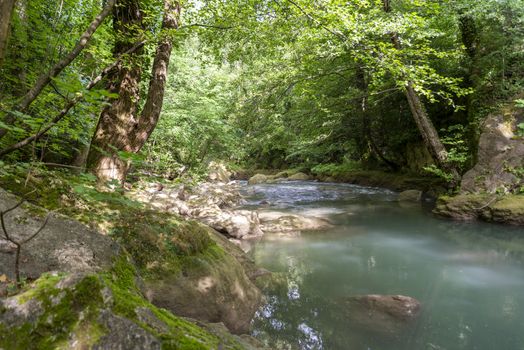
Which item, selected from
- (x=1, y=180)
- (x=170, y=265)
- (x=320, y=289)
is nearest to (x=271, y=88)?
(x=320, y=289)

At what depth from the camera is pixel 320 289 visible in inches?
193

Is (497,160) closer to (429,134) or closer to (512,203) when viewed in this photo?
(512,203)

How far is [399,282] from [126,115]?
4.66 meters

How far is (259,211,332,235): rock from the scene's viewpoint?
27.1 ft

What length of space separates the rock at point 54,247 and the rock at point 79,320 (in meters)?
0.59

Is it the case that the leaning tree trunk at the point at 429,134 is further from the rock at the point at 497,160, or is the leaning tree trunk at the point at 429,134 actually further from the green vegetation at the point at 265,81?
the rock at the point at 497,160

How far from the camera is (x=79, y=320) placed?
1247 millimetres

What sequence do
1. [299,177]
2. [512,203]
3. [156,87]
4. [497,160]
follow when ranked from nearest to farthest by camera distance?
[156,87]
[512,203]
[497,160]
[299,177]

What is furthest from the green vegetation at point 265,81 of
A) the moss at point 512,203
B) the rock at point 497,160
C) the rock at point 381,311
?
the rock at point 381,311

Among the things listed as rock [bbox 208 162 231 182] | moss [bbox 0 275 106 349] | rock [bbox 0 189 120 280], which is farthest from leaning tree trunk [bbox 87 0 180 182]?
rock [bbox 208 162 231 182]

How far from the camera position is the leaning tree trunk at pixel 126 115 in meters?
4.36

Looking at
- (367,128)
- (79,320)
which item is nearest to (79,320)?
(79,320)

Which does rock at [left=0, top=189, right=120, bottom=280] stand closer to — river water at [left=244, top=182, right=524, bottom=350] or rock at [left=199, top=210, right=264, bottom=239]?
river water at [left=244, top=182, right=524, bottom=350]

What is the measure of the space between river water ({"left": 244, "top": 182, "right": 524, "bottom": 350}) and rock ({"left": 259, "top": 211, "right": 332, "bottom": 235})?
34 cm
